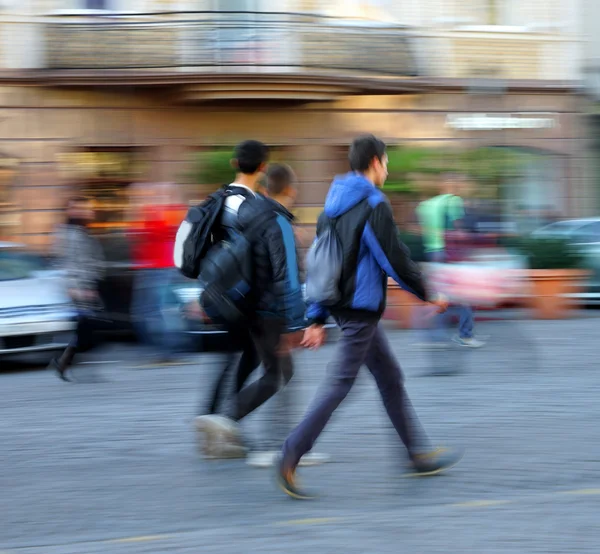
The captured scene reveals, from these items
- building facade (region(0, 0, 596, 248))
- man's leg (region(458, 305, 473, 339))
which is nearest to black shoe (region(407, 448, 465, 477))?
man's leg (region(458, 305, 473, 339))

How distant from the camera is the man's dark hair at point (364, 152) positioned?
19.7 ft

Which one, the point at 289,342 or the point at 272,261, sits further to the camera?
the point at 289,342

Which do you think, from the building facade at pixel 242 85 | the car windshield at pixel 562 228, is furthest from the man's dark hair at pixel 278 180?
the building facade at pixel 242 85

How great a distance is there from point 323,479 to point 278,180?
1.68 m

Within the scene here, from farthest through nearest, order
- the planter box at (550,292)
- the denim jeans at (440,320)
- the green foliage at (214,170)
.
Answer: the green foliage at (214,170) < the planter box at (550,292) < the denim jeans at (440,320)

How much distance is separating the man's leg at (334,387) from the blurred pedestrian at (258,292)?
57 cm

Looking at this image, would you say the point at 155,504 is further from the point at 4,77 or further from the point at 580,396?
→ the point at 4,77

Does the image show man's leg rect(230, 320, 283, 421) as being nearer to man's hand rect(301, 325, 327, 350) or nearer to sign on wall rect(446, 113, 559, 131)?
man's hand rect(301, 325, 327, 350)

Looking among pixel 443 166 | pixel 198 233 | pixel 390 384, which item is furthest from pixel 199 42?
pixel 390 384

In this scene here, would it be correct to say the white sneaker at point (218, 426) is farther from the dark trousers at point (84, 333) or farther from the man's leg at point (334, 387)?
the dark trousers at point (84, 333)

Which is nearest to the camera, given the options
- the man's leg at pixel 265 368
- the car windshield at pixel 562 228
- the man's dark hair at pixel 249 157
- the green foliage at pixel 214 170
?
the man's leg at pixel 265 368

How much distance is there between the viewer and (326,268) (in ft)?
19.2

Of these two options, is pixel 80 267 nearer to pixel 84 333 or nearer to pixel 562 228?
pixel 84 333

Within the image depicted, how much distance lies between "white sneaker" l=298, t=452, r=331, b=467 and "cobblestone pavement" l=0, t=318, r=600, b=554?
7cm
